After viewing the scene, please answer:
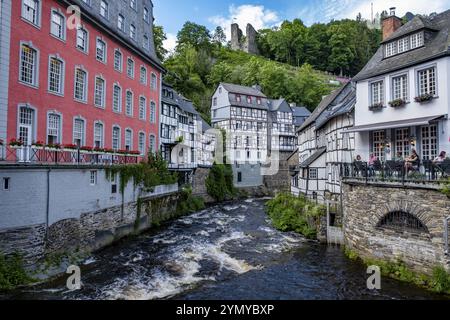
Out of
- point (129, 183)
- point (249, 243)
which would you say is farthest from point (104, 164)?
point (249, 243)

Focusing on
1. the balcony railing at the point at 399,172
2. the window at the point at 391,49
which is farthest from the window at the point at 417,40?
the balcony railing at the point at 399,172

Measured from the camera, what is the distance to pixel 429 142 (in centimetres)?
1455

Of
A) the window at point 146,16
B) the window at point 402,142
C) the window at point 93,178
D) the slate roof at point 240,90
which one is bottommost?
the window at point 93,178

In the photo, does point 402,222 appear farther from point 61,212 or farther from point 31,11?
point 31,11

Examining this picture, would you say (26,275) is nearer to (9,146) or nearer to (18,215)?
(18,215)

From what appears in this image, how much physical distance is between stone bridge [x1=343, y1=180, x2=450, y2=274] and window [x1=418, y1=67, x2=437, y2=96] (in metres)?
5.24

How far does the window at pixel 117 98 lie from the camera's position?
21614 mm

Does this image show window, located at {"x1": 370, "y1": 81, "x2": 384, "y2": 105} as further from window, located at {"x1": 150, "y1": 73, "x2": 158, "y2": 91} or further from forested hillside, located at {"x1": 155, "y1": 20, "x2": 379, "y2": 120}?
forested hillside, located at {"x1": 155, "y1": 20, "x2": 379, "y2": 120}

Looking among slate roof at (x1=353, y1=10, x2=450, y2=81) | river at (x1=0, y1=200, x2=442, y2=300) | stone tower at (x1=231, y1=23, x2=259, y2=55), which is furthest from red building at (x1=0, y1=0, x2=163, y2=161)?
stone tower at (x1=231, y1=23, x2=259, y2=55)

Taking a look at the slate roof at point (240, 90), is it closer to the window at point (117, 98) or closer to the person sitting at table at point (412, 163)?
the window at point (117, 98)

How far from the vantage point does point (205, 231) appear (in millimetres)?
20703

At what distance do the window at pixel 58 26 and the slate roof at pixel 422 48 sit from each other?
1677 centimetres

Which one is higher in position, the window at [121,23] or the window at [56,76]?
the window at [121,23]

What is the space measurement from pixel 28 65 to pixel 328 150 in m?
19.6
